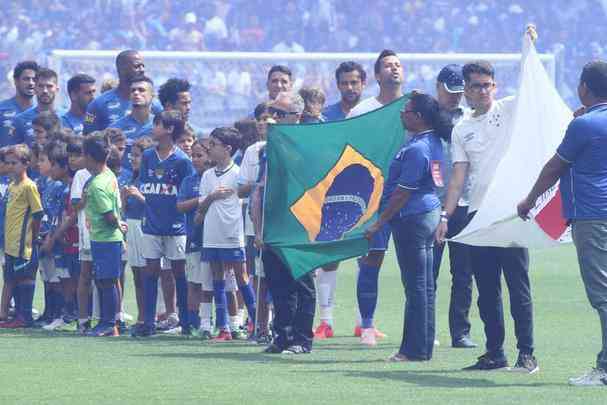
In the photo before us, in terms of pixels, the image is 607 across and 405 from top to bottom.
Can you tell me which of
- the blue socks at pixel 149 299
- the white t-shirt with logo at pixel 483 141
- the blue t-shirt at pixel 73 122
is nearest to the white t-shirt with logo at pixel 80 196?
the blue socks at pixel 149 299

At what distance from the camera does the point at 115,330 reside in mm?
11719

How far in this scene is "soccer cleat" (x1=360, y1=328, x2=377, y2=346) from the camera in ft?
36.5

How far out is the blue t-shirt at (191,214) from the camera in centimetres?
1166

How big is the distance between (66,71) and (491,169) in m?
18.2

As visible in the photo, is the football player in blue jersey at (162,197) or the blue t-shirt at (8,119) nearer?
the football player in blue jersey at (162,197)

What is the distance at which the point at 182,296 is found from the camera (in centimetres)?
1195

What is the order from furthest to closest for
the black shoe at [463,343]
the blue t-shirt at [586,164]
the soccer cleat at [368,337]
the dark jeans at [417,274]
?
the soccer cleat at [368,337], the black shoe at [463,343], the dark jeans at [417,274], the blue t-shirt at [586,164]

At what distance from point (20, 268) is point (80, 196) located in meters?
1.07

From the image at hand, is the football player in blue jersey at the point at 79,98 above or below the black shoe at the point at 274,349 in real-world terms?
above

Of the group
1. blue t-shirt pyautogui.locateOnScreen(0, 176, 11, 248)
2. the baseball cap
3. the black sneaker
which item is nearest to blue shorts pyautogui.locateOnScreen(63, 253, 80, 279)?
blue t-shirt pyautogui.locateOnScreen(0, 176, 11, 248)

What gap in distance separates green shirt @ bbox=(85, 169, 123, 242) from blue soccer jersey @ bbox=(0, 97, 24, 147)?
8.34 feet

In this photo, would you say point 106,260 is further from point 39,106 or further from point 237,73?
point 237,73

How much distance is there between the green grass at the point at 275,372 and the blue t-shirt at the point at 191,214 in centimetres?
79

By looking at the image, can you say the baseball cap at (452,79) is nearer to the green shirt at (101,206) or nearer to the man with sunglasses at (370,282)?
the man with sunglasses at (370,282)
